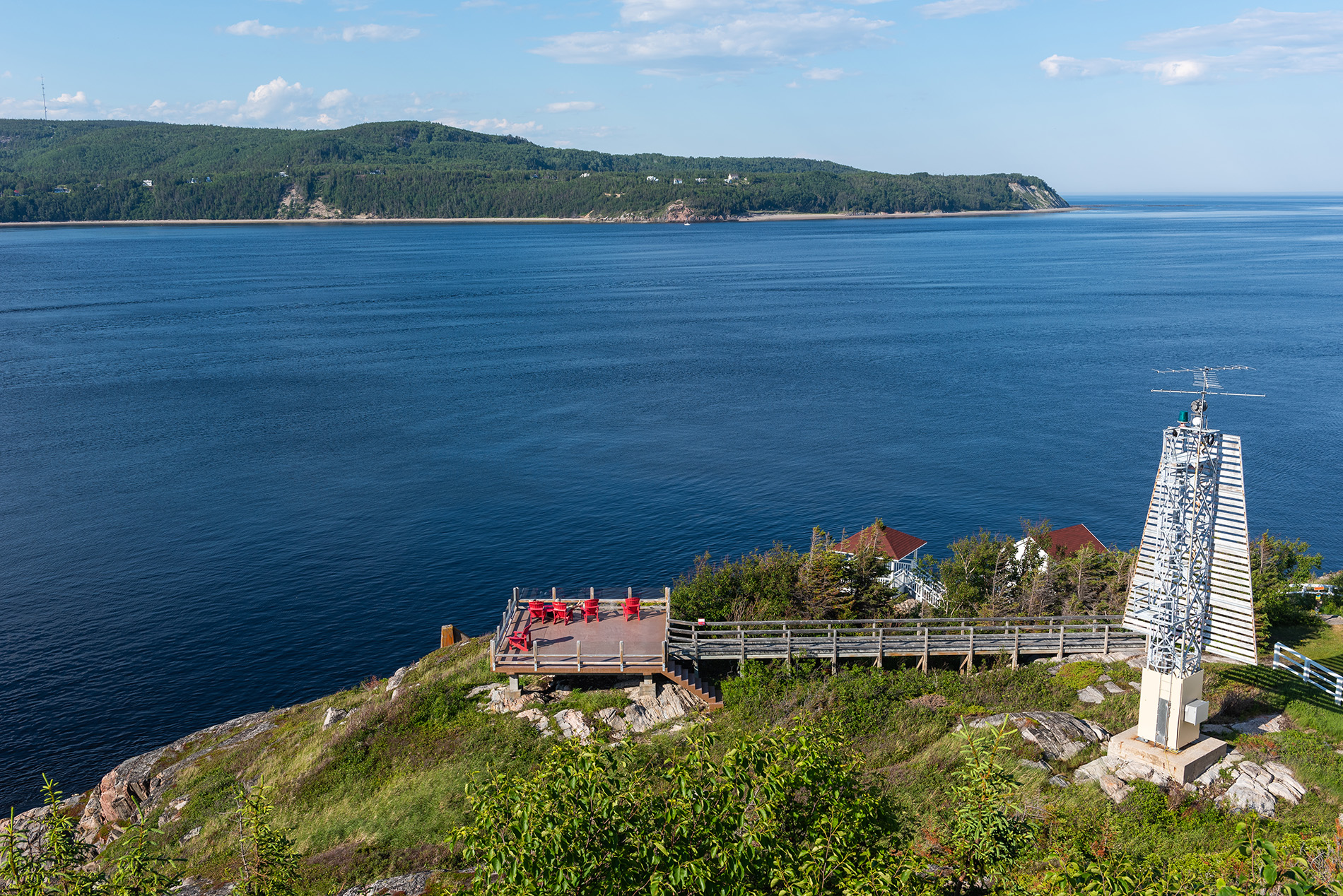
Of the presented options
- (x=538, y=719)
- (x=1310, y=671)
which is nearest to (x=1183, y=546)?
(x=1310, y=671)

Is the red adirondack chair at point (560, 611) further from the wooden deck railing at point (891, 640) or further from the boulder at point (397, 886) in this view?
the boulder at point (397, 886)

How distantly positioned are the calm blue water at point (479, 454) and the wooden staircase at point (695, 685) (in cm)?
1679

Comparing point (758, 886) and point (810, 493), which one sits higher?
point (758, 886)

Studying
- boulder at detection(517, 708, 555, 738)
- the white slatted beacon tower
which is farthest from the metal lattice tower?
→ boulder at detection(517, 708, 555, 738)

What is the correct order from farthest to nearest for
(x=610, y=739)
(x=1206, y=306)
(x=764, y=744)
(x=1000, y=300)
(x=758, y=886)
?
(x=1000, y=300) → (x=1206, y=306) → (x=610, y=739) → (x=764, y=744) → (x=758, y=886)

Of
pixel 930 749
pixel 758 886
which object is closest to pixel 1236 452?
pixel 930 749

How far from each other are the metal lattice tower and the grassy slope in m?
2.71

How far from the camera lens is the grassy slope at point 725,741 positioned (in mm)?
17969

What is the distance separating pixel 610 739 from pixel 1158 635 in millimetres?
12799

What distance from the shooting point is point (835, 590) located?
28.9 m

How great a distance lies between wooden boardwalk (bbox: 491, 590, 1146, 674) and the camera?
25531 millimetres

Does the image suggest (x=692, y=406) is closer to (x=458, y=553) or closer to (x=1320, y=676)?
(x=458, y=553)

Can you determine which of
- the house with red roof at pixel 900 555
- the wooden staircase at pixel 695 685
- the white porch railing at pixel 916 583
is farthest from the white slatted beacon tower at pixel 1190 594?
the house with red roof at pixel 900 555

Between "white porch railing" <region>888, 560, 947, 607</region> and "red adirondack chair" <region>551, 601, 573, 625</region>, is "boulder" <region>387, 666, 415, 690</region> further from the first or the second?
"white porch railing" <region>888, 560, 947, 607</region>
